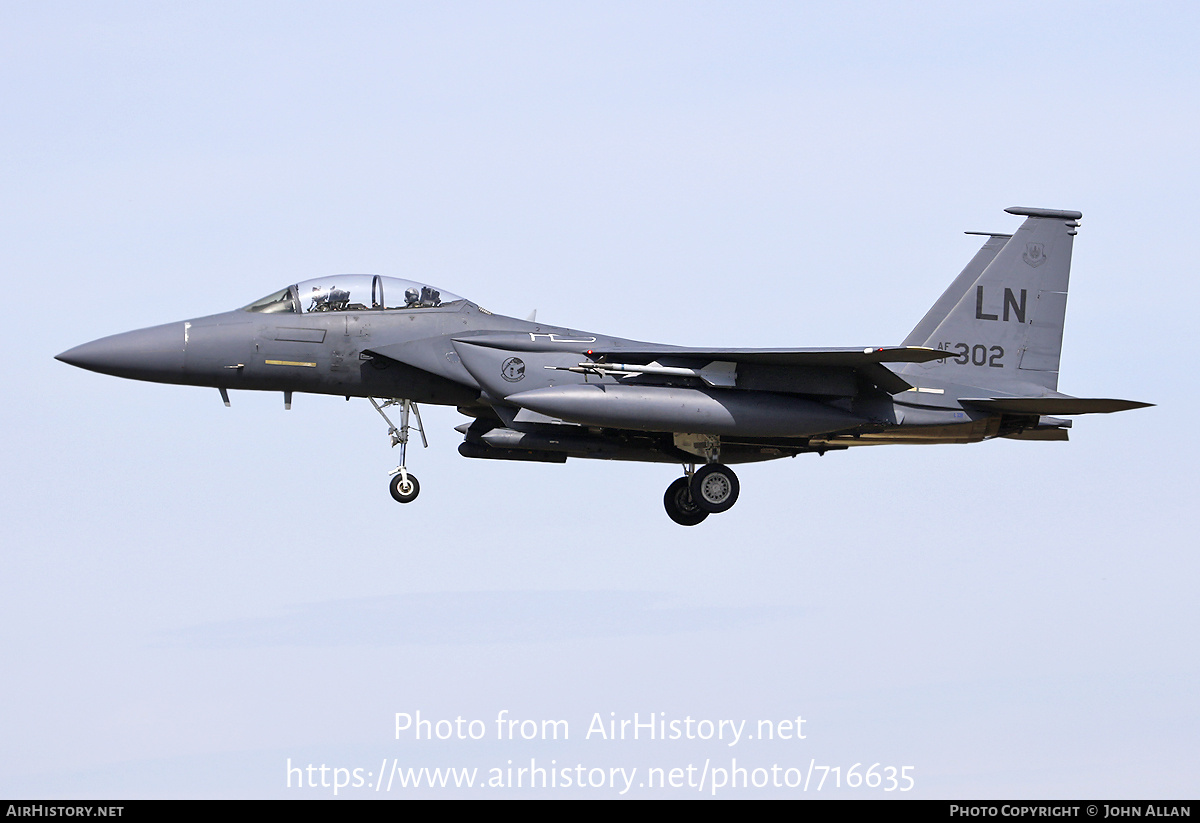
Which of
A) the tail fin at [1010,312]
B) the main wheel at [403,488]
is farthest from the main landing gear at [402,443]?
the tail fin at [1010,312]

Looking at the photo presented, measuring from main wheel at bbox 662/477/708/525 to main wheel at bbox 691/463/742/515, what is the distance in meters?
0.63

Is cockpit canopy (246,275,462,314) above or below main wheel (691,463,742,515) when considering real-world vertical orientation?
above

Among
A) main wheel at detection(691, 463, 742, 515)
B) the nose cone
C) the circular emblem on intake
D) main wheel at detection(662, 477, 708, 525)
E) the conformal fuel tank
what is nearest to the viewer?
the conformal fuel tank

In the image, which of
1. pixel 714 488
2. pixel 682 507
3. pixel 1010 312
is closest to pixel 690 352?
pixel 714 488

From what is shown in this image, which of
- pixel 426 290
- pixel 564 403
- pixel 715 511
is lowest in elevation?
pixel 715 511

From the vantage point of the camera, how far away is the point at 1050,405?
63.3 feet

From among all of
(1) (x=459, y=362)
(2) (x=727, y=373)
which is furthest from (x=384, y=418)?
(2) (x=727, y=373)

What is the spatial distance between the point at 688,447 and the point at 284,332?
532 cm

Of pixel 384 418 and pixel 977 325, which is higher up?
pixel 977 325

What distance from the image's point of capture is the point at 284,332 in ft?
60.5

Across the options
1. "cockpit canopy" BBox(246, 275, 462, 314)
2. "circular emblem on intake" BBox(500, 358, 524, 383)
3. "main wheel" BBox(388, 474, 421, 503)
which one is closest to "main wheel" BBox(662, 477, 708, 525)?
"circular emblem on intake" BBox(500, 358, 524, 383)

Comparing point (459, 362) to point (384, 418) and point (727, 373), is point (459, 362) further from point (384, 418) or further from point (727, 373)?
point (727, 373)

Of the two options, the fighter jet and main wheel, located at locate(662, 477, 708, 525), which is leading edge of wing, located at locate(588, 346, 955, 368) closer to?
the fighter jet

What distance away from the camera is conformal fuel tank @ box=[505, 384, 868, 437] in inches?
691
